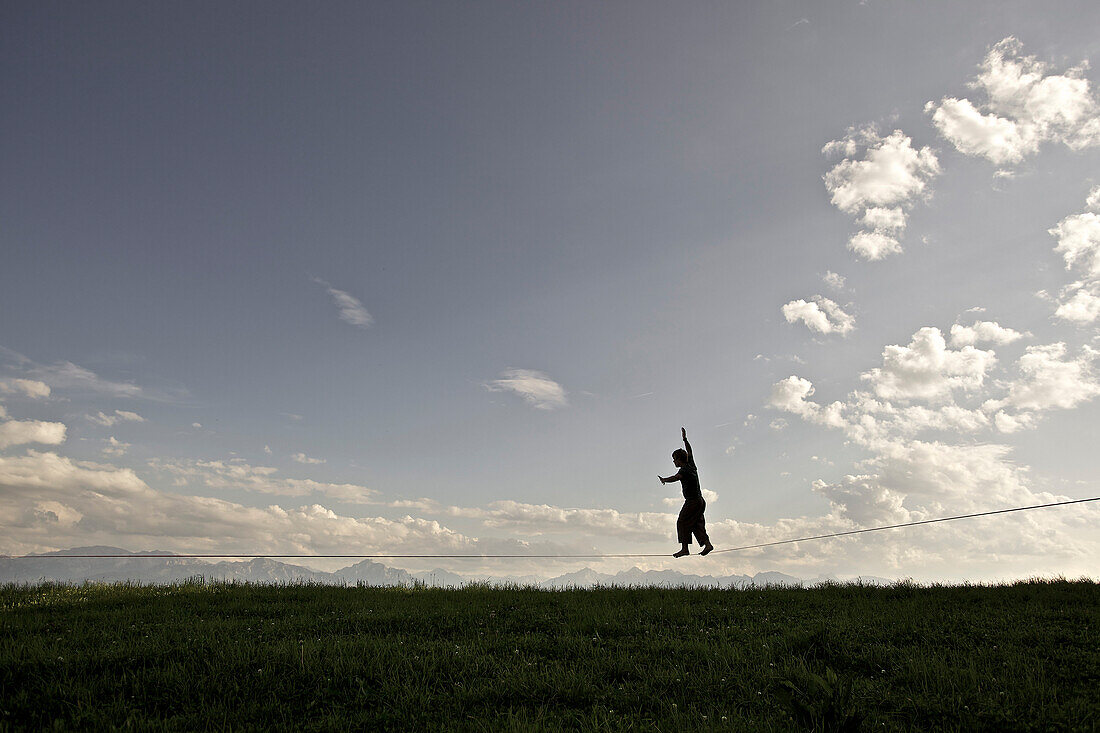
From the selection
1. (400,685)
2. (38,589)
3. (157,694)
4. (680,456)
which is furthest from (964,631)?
(38,589)

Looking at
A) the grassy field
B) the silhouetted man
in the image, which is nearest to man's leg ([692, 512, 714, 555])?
the silhouetted man

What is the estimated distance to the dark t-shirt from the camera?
18.2 metres

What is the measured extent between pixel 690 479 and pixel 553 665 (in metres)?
9.67

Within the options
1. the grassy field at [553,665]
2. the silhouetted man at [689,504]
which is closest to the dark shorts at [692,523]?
the silhouetted man at [689,504]

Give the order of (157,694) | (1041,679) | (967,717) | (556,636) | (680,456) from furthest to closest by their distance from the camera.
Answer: (680,456), (556,636), (1041,679), (157,694), (967,717)

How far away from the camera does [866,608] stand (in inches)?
571

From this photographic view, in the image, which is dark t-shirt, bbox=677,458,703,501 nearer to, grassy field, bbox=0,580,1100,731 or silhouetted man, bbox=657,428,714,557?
silhouetted man, bbox=657,428,714,557

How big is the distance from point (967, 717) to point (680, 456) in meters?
10.9

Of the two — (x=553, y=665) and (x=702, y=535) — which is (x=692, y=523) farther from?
(x=553, y=665)

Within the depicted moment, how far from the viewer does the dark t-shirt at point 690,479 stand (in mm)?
18203

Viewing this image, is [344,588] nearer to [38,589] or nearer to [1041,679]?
[38,589]

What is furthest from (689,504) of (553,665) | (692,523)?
(553,665)

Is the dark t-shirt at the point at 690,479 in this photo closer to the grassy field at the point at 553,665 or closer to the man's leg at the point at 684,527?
the man's leg at the point at 684,527

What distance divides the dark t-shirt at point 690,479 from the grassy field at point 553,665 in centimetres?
378
